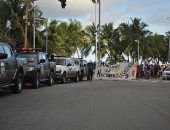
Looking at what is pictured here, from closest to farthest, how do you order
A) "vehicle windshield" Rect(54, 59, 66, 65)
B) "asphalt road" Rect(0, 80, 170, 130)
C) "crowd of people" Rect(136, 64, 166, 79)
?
"asphalt road" Rect(0, 80, 170, 130), "vehicle windshield" Rect(54, 59, 66, 65), "crowd of people" Rect(136, 64, 166, 79)

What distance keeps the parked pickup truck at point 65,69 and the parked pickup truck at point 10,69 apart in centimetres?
960

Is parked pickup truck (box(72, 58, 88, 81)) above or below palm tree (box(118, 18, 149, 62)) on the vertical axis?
below

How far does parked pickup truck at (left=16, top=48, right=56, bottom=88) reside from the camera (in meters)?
23.1

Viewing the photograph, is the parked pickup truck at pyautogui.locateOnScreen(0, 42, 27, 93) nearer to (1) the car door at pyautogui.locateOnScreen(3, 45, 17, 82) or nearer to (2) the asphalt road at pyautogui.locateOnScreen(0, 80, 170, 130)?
(1) the car door at pyautogui.locateOnScreen(3, 45, 17, 82)

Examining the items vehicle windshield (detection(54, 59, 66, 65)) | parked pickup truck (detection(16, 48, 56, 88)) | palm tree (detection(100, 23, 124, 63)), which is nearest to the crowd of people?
vehicle windshield (detection(54, 59, 66, 65))

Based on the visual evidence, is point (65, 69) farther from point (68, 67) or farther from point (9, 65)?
point (9, 65)

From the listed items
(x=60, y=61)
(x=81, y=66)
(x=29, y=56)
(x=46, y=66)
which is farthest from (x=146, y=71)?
(x=29, y=56)

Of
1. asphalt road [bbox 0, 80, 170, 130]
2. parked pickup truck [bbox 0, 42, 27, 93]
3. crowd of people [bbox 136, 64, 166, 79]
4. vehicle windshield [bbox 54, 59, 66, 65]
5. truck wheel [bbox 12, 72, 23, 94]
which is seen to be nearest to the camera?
asphalt road [bbox 0, 80, 170, 130]

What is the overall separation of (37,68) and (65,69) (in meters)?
6.71

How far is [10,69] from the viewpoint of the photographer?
17938 millimetres

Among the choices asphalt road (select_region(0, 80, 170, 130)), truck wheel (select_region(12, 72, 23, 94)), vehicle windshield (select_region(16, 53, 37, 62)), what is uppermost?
vehicle windshield (select_region(16, 53, 37, 62))

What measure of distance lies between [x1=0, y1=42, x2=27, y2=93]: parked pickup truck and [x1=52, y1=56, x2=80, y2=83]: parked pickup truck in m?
9.60

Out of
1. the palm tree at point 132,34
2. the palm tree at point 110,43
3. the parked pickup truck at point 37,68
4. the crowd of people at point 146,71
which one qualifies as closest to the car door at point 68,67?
the parked pickup truck at point 37,68

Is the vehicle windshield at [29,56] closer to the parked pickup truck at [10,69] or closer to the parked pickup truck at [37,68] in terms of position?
the parked pickup truck at [37,68]
